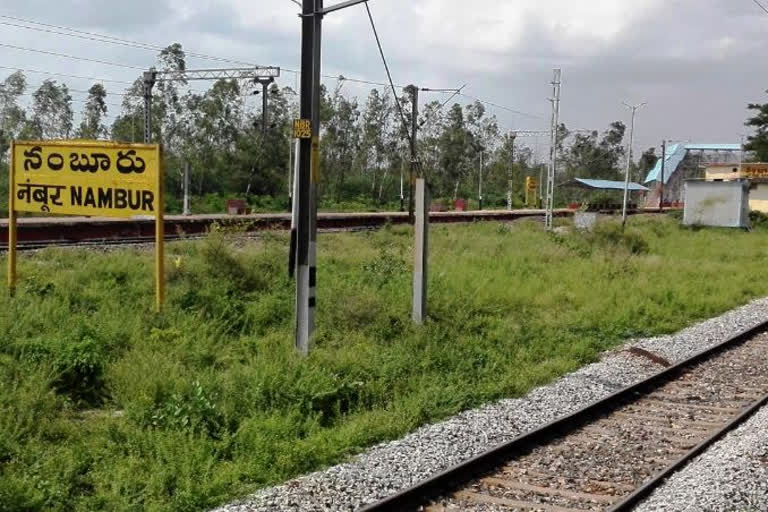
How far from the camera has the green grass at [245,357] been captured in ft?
22.2

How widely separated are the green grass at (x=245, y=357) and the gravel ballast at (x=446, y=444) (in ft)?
0.86

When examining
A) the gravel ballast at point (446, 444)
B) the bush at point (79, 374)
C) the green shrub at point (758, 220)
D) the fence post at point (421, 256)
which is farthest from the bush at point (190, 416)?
the green shrub at point (758, 220)

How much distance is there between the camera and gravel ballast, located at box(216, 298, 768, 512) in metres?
6.29

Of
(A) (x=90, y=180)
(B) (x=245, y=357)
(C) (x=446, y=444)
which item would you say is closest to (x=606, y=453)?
(C) (x=446, y=444)

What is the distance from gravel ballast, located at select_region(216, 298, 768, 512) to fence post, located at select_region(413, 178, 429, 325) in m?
2.70

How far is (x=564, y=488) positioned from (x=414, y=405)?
236 centimetres

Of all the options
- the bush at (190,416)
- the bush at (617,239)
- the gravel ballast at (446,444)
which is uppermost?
the bush at (617,239)

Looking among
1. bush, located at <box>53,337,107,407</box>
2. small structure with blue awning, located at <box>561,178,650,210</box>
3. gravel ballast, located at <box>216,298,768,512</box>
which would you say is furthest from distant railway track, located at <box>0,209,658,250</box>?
small structure with blue awning, located at <box>561,178,650,210</box>

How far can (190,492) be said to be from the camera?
620cm

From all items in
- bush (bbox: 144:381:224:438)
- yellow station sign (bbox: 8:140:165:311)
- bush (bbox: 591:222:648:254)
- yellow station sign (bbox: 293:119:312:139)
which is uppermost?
yellow station sign (bbox: 293:119:312:139)

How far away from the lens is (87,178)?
11.3 meters

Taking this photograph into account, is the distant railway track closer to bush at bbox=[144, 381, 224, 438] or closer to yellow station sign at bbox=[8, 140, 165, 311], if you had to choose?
yellow station sign at bbox=[8, 140, 165, 311]

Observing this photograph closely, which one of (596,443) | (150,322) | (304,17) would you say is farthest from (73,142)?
(596,443)

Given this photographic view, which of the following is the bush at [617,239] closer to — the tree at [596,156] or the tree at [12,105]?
the tree at [12,105]
